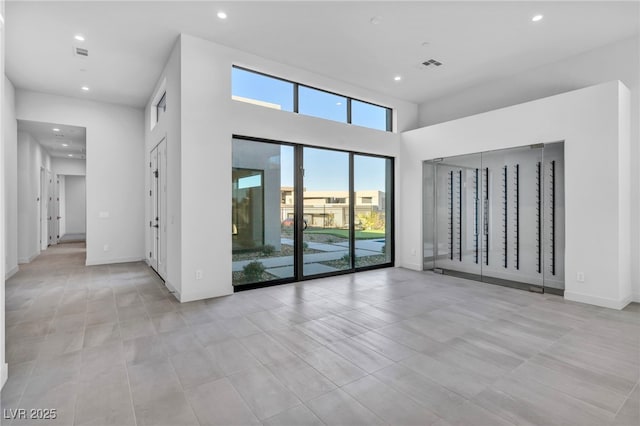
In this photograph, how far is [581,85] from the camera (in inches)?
194

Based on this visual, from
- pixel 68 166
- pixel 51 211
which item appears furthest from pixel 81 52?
pixel 68 166

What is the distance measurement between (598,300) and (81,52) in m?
8.01

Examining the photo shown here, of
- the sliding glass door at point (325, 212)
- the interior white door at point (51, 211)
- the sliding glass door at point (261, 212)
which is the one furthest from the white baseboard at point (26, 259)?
the sliding glass door at point (325, 212)

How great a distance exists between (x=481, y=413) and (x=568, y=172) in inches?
156

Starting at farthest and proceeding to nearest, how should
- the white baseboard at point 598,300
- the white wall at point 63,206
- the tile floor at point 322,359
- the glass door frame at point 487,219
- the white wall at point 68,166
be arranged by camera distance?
the white wall at point 63,206 < the white wall at point 68,166 < the glass door frame at point 487,219 < the white baseboard at point 598,300 < the tile floor at point 322,359

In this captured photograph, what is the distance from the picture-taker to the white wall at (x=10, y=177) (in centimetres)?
564

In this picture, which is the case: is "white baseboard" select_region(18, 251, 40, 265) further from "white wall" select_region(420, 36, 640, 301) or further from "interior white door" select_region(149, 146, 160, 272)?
"white wall" select_region(420, 36, 640, 301)

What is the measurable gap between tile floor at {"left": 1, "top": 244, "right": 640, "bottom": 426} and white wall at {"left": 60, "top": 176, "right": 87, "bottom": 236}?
1171 centimetres

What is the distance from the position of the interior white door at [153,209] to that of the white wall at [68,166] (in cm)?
722

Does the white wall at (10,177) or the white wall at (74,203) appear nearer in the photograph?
the white wall at (10,177)

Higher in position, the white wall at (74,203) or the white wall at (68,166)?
the white wall at (68,166)

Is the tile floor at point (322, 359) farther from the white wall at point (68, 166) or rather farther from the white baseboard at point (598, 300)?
the white wall at point (68, 166)

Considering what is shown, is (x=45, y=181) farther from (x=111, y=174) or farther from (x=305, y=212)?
(x=305, y=212)

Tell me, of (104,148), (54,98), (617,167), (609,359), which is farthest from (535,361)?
(54,98)
